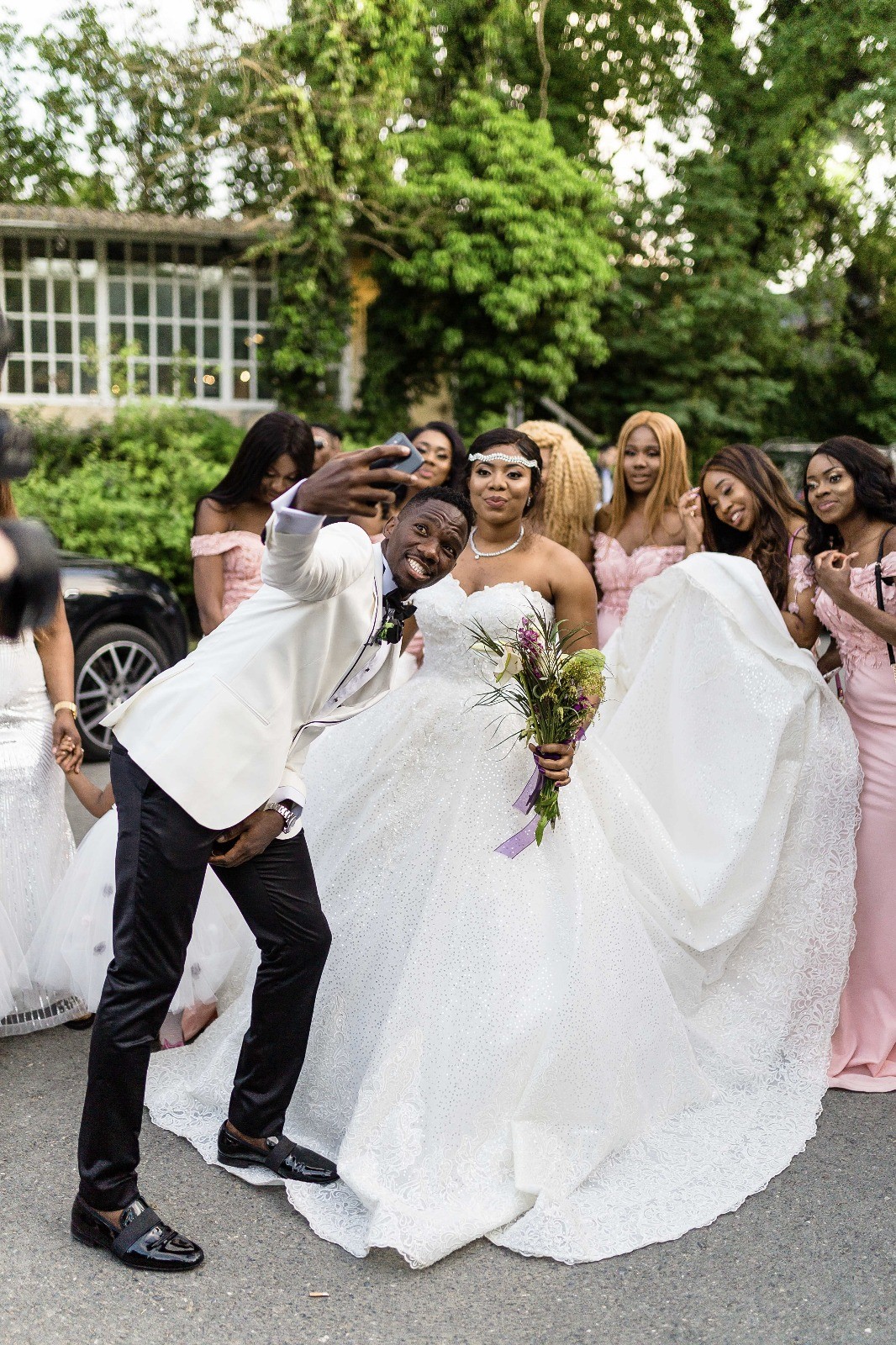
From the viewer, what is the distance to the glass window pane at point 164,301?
1677cm

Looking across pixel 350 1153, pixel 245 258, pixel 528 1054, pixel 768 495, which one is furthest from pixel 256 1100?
pixel 245 258

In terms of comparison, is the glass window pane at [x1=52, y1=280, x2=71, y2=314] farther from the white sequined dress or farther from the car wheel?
the white sequined dress

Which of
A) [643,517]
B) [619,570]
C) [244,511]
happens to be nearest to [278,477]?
[244,511]

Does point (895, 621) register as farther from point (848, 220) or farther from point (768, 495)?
point (848, 220)

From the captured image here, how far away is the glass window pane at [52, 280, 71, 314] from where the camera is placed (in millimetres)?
16703

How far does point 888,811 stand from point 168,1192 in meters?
2.87

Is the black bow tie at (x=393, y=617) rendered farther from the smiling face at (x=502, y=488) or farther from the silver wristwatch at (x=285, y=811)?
the smiling face at (x=502, y=488)

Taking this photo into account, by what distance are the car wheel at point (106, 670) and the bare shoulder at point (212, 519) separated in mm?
2961

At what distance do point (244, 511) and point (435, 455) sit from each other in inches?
57.0

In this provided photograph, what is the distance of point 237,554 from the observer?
5.48 meters

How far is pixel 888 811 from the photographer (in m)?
4.54

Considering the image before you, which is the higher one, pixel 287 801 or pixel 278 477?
pixel 278 477

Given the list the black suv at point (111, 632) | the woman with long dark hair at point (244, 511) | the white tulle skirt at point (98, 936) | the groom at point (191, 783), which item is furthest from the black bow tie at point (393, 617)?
the black suv at point (111, 632)

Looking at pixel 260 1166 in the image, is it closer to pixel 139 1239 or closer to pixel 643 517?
pixel 139 1239
